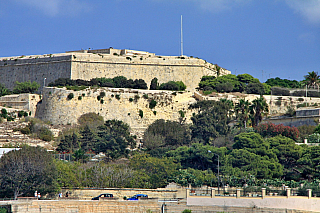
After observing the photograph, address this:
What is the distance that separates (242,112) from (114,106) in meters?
14.8

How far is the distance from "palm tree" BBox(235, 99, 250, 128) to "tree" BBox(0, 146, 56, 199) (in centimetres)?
2770

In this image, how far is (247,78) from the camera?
8031cm

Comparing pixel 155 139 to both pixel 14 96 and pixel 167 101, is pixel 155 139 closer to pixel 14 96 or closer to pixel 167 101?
pixel 167 101

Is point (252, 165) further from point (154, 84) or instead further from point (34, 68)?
point (34, 68)

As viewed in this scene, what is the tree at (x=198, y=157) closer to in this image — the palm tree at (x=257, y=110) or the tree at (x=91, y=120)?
the palm tree at (x=257, y=110)

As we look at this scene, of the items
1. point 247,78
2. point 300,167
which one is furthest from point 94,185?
point 247,78

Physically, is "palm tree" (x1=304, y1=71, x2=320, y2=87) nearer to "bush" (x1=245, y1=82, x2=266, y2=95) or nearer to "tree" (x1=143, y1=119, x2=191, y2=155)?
"bush" (x1=245, y1=82, x2=266, y2=95)

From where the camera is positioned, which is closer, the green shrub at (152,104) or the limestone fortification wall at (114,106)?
the limestone fortification wall at (114,106)

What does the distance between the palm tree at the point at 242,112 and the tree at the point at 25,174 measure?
90.9 ft

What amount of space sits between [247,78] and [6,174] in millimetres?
47585

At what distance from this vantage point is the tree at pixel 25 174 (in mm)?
38750

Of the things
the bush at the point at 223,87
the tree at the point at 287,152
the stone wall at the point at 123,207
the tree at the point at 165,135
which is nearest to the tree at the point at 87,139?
the tree at the point at 165,135

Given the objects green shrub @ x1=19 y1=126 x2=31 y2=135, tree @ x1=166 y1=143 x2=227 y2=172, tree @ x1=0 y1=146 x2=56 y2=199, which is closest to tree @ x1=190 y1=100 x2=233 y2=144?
tree @ x1=166 y1=143 x2=227 y2=172

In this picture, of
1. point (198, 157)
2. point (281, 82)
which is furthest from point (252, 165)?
point (281, 82)
